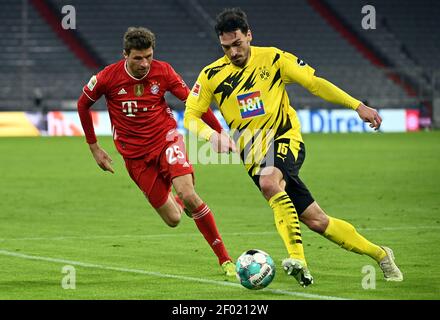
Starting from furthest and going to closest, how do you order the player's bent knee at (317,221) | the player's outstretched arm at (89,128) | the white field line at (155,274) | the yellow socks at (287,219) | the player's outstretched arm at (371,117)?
the player's outstretched arm at (89,128) < the player's bent knee at (317,221) < the yellow socks at (287,219) < the player's outstretched arm at (371,117) < the white field line at (155,274)

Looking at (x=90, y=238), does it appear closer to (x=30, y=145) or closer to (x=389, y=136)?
(x=30, y=145)

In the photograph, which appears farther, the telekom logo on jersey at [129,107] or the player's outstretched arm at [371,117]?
the telekom logo on jersey at [129,107]

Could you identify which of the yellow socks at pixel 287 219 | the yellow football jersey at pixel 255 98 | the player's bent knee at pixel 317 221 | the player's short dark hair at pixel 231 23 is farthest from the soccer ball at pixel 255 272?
the player's short dark hair at pixel 231 23

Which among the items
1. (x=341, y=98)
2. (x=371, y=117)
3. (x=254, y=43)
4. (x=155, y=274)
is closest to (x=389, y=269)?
(x=371, y=117)

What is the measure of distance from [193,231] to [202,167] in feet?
32.8

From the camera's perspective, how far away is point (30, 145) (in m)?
28.2

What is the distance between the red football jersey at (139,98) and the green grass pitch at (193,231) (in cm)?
115

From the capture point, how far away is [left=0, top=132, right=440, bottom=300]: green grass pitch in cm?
841

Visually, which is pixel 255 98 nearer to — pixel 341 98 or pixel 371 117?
pixel 341 98

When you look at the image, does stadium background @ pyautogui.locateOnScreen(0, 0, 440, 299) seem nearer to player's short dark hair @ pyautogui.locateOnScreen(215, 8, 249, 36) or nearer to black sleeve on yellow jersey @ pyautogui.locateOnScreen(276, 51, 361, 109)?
black sleeve on yellow jersey @ pyautogui.locateOnScreen(276, 51, 361, 109)

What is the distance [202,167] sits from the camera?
2258 centimetres

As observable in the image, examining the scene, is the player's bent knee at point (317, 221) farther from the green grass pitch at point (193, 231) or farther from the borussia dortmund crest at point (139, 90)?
the borussia dortmund crest at point (139, 90)

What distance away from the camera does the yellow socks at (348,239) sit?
8523 mm

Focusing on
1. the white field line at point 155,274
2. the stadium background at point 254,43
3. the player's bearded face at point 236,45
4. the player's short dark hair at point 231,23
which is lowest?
the white field line at point 155,274
